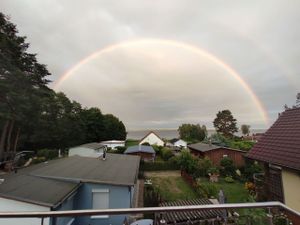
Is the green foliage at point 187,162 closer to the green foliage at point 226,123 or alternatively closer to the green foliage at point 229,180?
the green foliage at point 229,180

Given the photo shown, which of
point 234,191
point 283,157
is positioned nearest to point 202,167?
point 234,191

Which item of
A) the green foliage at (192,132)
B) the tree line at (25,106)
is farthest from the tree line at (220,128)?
the tree line at (25,106)

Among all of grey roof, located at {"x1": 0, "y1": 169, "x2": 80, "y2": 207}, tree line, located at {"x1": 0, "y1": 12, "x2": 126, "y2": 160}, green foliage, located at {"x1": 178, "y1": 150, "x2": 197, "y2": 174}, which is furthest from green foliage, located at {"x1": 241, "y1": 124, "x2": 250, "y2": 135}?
grey roof, located at {"x1": 0, "y1": 169, "x2": 80, "y2": 207}

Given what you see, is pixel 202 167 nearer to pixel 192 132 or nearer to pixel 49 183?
pixel 49 183

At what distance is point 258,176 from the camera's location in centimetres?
1519

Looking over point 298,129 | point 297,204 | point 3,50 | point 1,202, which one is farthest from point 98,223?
point 3,50

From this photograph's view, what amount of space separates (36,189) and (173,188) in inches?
512

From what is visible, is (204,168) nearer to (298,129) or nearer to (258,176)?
(258,176)

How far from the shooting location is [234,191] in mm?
18812

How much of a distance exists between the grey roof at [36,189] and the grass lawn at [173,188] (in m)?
8.58

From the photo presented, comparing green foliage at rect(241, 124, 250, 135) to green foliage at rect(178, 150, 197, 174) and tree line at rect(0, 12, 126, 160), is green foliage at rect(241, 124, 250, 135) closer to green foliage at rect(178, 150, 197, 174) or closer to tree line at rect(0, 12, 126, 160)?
tree line at rect(0, 12, 126, 160)

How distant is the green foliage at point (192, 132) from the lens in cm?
7631

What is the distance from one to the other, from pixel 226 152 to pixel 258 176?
14807mm

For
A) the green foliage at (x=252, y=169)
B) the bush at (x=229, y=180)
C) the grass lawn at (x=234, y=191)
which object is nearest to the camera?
the grass lawn at (x=234, y=191)
